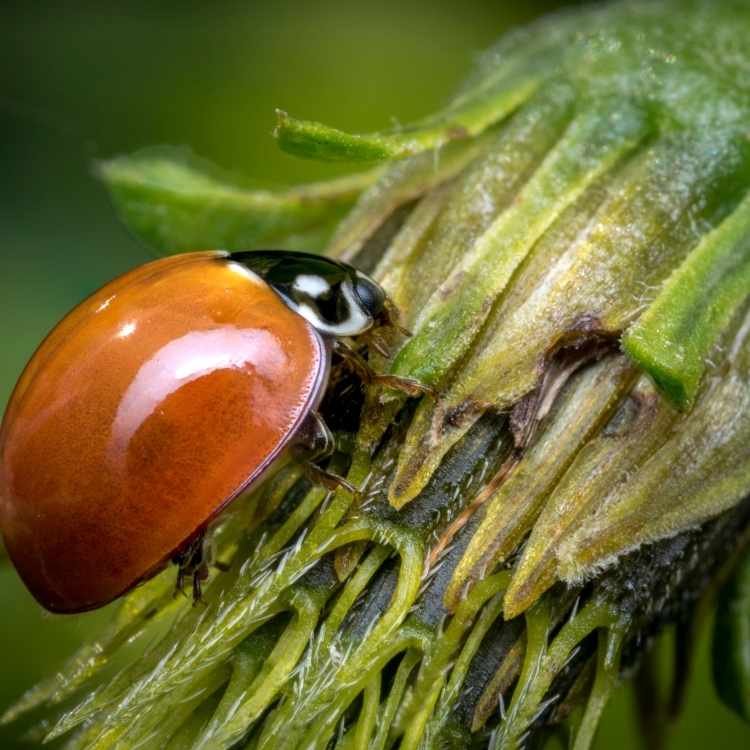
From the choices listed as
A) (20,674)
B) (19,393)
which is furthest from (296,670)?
(20,674)

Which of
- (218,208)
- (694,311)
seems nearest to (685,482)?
(694,311)

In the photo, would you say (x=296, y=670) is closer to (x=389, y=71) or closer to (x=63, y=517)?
(x=63, y=517)

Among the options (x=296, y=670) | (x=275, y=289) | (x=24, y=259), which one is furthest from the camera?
(x=24, y=259)

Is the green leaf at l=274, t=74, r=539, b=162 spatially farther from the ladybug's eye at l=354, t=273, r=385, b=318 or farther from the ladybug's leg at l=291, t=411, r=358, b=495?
the ladybug's leg at l=291, t=411, r=358, b=495

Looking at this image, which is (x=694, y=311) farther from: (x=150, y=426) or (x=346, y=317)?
(x=150, y=426)

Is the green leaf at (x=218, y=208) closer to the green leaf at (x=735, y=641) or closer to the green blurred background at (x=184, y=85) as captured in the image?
the green leaf at (x=735, y=641)

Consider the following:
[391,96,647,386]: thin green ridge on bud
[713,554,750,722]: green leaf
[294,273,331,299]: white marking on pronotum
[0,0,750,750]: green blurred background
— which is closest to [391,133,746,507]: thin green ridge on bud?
[391,96,647,386]: thin green ridge on bud

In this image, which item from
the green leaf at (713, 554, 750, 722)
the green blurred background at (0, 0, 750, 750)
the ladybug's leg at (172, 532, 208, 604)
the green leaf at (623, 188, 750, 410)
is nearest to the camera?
the green leaf at (623, 188, 750, 410)
